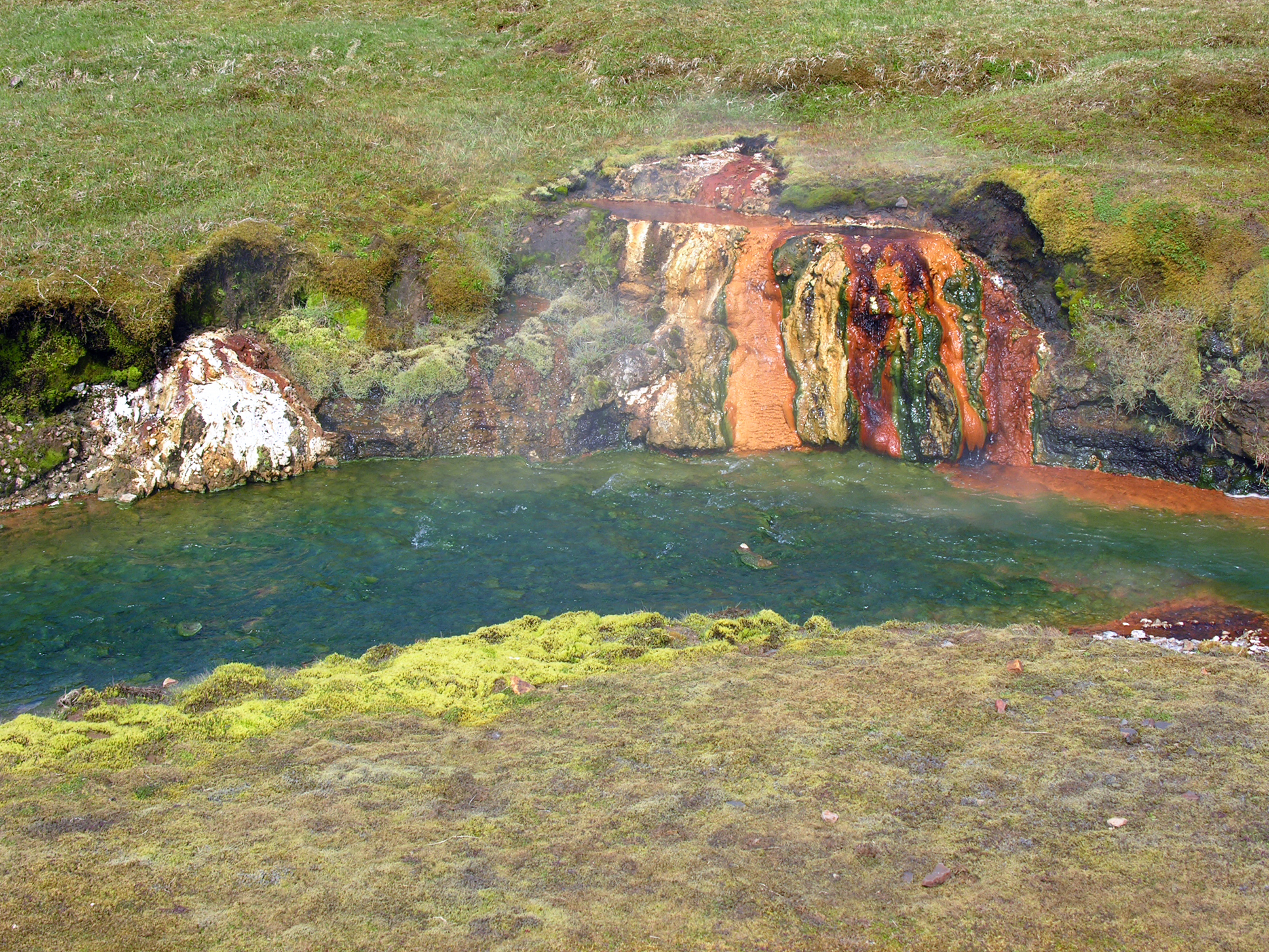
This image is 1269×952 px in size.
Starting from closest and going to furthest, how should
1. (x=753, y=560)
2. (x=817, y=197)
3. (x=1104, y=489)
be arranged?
(x=753, y=560) < (x=1104, y=489) < (x=817, y=197)

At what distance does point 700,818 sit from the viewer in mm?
7488

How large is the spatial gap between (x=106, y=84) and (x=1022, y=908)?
33.9 meters

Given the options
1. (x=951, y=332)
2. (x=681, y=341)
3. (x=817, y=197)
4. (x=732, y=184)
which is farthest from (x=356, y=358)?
(x=951, y=332)

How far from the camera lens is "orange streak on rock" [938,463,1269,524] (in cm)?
1633

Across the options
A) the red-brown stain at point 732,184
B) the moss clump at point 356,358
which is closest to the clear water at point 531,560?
the moss clump at point 356,358

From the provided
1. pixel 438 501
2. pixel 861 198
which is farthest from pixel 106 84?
pixel 861 198

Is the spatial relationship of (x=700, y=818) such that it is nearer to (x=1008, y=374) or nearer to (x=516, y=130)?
(x=1008, y=374)

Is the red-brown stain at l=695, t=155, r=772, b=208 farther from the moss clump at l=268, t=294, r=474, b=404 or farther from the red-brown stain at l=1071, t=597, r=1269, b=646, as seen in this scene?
the red-brown stain at l=1071, t=597, r=1269, b=646

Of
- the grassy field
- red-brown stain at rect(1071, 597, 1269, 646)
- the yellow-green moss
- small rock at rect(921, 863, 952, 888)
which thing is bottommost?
red-brown stain at rect(1071, 597, 1269, 646)

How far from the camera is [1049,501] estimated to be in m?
16.7

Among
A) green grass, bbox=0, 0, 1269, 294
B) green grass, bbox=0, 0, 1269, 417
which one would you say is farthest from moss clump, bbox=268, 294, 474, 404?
green grass, bbox=0, 0, 1269, 294

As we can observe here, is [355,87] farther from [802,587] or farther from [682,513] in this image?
[802,587]

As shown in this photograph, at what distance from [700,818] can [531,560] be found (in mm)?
7849

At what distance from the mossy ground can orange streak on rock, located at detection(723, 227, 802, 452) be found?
8.71 meters
